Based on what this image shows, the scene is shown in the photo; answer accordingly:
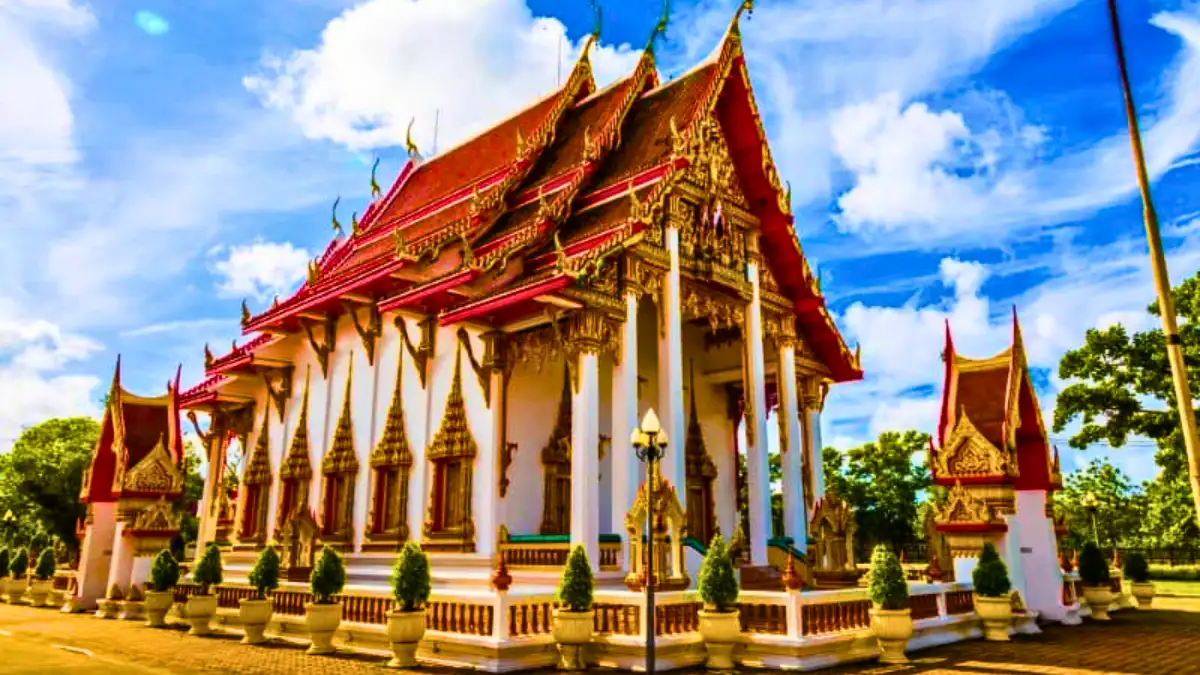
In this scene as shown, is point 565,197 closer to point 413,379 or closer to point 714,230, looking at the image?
point 714,230

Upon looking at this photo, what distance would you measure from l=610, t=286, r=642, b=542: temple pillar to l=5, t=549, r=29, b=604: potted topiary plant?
51.2 ft

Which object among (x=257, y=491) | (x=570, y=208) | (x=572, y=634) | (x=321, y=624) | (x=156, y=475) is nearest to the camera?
(x=572, y=634)

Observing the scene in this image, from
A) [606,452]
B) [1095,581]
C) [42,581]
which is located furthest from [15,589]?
[1095,581]

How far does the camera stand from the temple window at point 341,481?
585 inches

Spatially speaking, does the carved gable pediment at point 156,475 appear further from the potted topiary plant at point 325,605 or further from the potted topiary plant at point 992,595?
the potted topiary plant at point 992,595

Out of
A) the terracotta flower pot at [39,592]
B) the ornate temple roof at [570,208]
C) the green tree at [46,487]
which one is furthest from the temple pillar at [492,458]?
the green tree at [46,487]

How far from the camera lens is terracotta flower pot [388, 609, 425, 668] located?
905 centimetres

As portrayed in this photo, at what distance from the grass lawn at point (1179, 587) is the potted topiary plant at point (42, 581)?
2591cm

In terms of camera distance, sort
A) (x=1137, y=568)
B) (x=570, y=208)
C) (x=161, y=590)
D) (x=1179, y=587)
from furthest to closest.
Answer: (x=1179, y=587) < (x=1137, y=568) < (x=570, y=208) < (x=161, y=590)

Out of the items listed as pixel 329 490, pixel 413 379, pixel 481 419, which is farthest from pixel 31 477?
pixel 481 419

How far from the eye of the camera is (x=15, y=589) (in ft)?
64.3

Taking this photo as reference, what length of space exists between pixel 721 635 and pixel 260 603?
6185 mm

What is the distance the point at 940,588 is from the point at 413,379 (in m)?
8.71

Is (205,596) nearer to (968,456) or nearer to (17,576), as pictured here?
(17,576)
